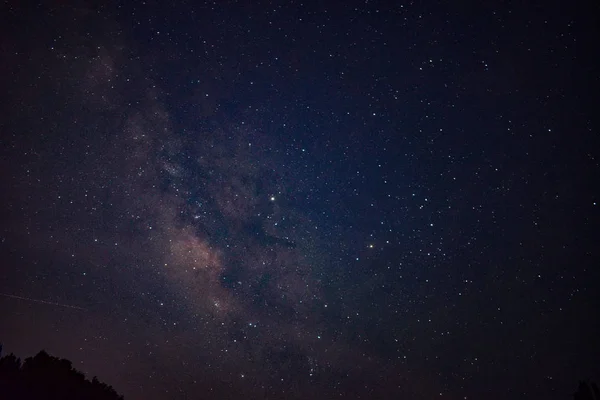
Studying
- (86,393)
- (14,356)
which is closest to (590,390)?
(86,393)

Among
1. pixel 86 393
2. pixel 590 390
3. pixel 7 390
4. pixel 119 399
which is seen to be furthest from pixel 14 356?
pixel 590 390

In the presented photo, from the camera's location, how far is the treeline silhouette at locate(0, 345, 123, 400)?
17.0m

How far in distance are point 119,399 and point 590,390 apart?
27035 millimetres

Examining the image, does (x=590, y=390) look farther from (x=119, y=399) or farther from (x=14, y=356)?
(x=14, y=356)

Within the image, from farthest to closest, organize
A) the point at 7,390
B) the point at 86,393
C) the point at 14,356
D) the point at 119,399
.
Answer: the point at 119,399, the point at 86,393, the point at 14,356, the point at 7,390

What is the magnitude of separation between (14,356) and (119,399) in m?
8.20

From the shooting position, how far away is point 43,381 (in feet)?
60.5

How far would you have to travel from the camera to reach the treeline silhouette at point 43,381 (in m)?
17.0

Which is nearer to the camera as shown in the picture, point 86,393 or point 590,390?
point 590,390

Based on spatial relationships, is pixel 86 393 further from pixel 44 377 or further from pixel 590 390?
pixel 590 390

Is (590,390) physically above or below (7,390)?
above

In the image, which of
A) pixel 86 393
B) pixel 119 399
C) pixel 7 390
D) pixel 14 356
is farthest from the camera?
pixel 119 399

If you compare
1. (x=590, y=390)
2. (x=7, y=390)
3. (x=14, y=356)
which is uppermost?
(x=590, y=390)

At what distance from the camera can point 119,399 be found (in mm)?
23547
